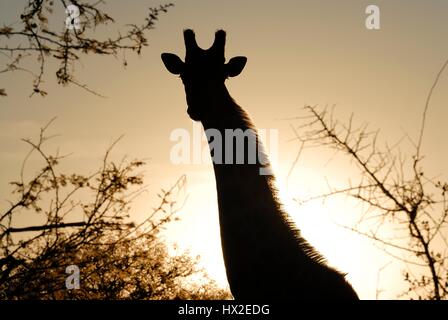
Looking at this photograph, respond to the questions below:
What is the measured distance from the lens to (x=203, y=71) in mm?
6285

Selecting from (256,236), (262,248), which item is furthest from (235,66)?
(262,248)

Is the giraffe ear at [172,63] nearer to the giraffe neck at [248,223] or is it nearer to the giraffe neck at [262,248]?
the giraffe neck at [248,223]

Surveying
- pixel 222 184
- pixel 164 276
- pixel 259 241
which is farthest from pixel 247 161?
pixel 164 276

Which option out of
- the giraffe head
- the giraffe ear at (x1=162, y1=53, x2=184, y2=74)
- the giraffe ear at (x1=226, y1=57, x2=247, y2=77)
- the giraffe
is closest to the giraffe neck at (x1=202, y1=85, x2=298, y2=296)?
the giraffe

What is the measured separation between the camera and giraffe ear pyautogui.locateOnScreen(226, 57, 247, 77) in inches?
255

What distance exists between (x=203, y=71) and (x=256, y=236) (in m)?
3.10

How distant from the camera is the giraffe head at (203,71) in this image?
585 centimetres

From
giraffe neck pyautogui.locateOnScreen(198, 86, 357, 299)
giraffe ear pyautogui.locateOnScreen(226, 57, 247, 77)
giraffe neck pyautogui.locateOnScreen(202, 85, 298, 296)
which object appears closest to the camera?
giraffe neck pyautogui.locateOnScreen(198, 86, 357, 299)

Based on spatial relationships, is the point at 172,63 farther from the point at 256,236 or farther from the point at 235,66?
the point at 256,236

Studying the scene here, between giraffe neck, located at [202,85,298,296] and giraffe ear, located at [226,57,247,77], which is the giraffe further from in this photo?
giraffe ear, located at [226,57,247,77]

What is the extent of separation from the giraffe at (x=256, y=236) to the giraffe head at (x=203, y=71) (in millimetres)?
19
